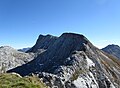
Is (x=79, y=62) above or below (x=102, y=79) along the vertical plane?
above

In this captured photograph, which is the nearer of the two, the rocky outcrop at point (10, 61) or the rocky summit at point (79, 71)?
the rocky summit at point (79, 71)

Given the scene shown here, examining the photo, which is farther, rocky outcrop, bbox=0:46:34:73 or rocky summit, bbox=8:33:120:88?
rocky outcrop, bbox=0:46:34:73

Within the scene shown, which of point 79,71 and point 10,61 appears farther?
point 10,61

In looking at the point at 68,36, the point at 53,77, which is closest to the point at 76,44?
the point at 68,36

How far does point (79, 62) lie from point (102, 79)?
11.0 metres

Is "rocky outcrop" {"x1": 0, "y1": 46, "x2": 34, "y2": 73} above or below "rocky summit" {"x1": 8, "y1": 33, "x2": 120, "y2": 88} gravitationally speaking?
above

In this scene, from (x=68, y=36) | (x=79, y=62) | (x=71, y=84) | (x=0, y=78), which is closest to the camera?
(x=0, y=78)

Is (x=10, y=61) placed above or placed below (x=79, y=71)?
above

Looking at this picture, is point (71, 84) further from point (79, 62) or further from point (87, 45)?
point (87, 45)

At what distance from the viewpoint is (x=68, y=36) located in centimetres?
13938

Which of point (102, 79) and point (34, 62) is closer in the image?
point (102, 79)

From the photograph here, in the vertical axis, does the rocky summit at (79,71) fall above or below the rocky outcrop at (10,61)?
below


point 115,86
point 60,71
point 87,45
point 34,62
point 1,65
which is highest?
point 1,65

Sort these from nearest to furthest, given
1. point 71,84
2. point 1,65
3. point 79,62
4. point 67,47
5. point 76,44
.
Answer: point 71,84, point 79,62, point 76,44, point 67,47, point 1,65
